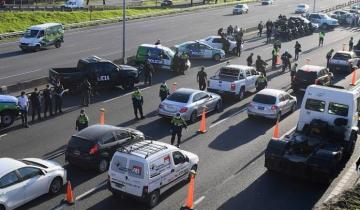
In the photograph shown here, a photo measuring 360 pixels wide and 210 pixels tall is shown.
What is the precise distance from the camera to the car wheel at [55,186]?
16.0 metres

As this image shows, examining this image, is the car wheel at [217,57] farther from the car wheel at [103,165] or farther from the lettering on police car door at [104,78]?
the car wheel at [103,165]

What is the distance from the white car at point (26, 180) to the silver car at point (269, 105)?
11451mm

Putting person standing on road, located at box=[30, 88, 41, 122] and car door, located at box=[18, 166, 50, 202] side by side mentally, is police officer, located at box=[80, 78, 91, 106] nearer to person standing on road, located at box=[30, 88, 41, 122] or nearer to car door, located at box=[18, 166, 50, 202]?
person standing on road, located at box=[30, 88, 41, 122]

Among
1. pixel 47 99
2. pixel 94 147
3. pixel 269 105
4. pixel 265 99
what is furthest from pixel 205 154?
pixel 47 99

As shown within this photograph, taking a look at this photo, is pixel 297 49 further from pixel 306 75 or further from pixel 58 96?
pixel 58 96

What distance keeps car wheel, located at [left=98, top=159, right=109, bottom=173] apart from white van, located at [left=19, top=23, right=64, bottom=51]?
23931 millimetres

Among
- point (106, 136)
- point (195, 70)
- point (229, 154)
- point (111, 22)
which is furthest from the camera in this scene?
point (111, 22)

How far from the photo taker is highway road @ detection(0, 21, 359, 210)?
16.1 meters

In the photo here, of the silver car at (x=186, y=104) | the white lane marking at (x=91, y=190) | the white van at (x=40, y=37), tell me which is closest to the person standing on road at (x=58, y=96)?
the silver car at (x=186, y=104)

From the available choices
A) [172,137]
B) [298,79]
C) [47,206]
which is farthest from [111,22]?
[47,206]

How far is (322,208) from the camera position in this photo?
1548cm

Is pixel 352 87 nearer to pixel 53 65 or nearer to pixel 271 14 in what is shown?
pixel 53 65

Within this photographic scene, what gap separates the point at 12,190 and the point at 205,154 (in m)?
8.08

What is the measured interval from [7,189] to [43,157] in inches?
185
